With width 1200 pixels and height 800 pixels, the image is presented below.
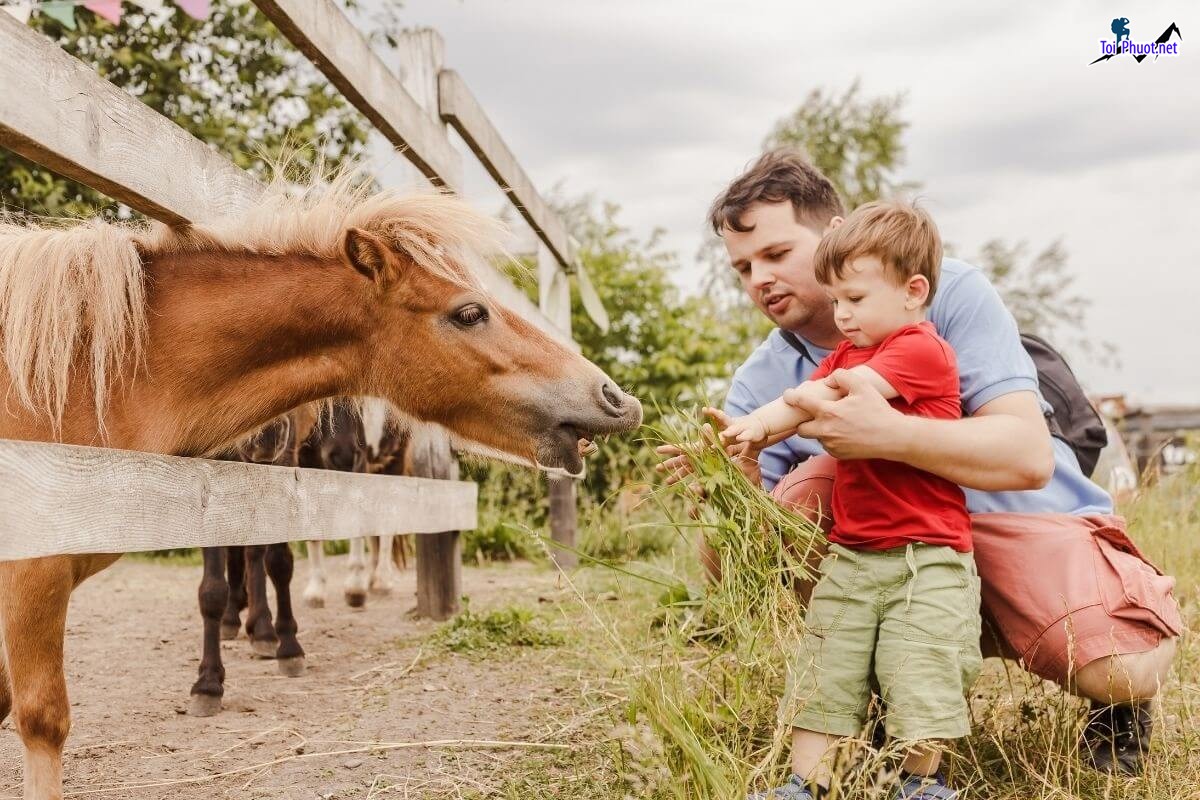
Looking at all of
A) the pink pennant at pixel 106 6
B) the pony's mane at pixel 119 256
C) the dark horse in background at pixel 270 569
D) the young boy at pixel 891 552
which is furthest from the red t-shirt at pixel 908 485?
the pink pennant at pixel 106 6

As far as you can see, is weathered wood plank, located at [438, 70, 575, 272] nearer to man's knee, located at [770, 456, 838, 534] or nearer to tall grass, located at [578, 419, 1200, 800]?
man's knee, located at [770, 456, 838, 534]

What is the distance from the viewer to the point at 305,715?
344 cm

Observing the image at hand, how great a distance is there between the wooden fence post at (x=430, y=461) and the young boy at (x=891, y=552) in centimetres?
263

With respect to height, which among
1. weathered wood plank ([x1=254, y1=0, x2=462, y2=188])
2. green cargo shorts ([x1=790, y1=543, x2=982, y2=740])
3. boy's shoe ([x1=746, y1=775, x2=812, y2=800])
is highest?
weathered wood plank ([x1=254, y1=0, x2=462, y2=188])

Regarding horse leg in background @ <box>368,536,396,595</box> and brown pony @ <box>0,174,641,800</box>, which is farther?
horse leg in background @ <box>368,536,396,595</box>

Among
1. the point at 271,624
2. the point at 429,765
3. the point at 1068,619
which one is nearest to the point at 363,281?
the point at 429,765

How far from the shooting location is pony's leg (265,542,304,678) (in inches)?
163

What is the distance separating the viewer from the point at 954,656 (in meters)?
2.09

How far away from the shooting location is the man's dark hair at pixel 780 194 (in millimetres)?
2945

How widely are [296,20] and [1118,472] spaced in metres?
4.79

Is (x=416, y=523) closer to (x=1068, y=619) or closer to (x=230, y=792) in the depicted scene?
(x=230, y=792)

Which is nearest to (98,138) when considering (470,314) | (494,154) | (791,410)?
(470,314)

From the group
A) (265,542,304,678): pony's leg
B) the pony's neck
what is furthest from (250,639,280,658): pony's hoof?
the pony's neck

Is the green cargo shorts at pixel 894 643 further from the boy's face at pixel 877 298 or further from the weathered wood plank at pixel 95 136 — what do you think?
the weathered wood plank at pixel 95 136
